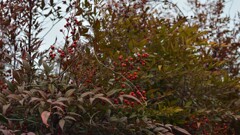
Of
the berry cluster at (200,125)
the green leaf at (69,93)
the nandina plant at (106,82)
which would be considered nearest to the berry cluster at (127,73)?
the nandina plant at (106,82)

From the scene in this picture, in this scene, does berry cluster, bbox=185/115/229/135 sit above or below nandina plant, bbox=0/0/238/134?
below

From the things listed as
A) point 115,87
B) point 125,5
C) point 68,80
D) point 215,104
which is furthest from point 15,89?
point 125,5

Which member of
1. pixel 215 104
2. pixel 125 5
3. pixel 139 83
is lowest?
pixel 215 104

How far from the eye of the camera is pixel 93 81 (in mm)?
2518

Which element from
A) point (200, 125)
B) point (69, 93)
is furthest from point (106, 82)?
point (200, 125)

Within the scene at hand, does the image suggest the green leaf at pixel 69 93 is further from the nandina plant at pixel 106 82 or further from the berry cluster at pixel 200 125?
the berry cluster at pixel 200 125

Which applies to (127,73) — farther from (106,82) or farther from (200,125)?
(200,125)

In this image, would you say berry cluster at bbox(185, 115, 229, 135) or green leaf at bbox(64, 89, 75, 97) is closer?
green leaf at bbox(64, 89, 75, 97)

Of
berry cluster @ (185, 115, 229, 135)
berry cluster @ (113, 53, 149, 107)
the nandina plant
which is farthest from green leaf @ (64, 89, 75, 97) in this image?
berry cluster @ (185, 115, 229, 135)

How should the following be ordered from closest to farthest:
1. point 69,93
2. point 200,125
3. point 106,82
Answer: point 69,93 → point 106,82 → point 200,125

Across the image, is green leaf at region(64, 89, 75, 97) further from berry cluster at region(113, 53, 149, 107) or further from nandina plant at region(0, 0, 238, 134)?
berry cluster at region(113, 53, 149, 107)

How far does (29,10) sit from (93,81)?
956 mm

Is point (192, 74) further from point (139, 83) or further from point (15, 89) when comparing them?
point (15, 89)

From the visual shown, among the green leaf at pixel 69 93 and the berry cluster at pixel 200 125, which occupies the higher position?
the green leaf at pixel 69 93
